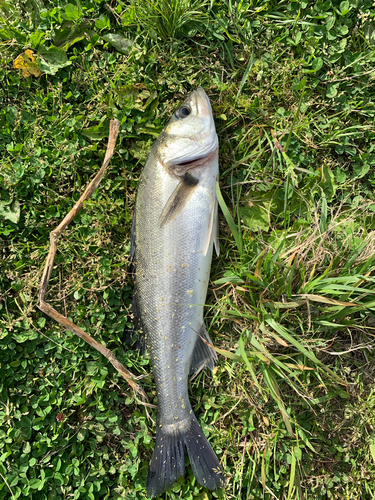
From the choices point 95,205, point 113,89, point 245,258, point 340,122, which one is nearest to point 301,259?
point 245,258

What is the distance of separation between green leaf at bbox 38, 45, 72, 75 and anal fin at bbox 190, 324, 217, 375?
2381 mm

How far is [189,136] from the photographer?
2434 mm

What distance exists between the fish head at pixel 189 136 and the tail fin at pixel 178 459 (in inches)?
76.4

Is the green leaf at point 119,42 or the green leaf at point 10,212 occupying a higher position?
the green leaf at point 119,42

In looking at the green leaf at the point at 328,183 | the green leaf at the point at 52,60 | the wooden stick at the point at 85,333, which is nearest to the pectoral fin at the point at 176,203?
the wooden stick at the point at 85,333

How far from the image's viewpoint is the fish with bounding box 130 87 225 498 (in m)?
2.43

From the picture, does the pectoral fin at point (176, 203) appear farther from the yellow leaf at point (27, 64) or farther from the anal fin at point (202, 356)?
the yellow leaf at point (27, 64)

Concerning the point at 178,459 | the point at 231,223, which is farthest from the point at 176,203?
the point at 178,459

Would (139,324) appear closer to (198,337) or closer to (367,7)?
(198,337)

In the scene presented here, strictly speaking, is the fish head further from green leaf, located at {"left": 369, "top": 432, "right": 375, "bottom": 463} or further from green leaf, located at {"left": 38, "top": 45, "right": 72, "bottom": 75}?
green leaf, located at {"left": 369, "top": 432, "right": 375, "bottom": 463}

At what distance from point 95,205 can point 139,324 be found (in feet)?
3.30

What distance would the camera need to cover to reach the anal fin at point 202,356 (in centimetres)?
261

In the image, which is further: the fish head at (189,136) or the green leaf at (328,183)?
the green leaf at (328,183)

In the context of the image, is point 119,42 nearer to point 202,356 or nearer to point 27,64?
point 27,64
